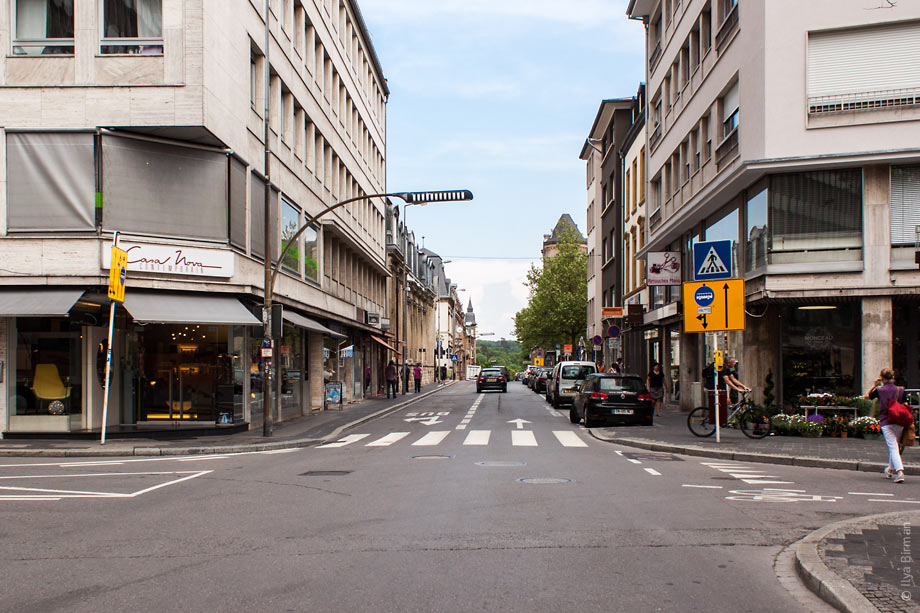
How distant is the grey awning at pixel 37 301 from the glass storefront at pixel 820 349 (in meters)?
16.6

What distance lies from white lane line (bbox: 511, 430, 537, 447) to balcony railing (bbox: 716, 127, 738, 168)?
9.43 meters

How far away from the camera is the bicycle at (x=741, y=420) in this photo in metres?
17.6

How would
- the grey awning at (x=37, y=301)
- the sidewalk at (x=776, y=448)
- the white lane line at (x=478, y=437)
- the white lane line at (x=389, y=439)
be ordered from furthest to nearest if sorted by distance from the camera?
the white lane line at (x=389, y=439), the white lane line at (x=478, y=437), the grey awning at (x=37, y=301), the sidewalk at (x=776, y=448)

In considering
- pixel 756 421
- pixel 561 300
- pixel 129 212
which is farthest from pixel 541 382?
pixel 129 212

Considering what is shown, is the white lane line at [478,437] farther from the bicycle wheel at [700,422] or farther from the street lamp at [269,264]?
the street lamp at [269,264]

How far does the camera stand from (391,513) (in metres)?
9.04

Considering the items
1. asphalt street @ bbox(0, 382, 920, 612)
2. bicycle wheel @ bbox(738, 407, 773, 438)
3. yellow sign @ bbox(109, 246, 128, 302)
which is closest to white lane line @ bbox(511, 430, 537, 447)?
asphalt street @ bbox(0, 382, 920, 612)

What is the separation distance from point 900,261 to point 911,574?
1576cm

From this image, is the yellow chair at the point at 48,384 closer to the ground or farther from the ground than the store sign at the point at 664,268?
closer to the ground

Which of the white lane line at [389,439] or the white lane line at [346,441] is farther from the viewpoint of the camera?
the white lane line at [346,441]

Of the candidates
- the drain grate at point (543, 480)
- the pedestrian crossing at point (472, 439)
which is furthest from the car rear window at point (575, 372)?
the drain grate at point (543, 480)

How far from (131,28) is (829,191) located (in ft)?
54.8

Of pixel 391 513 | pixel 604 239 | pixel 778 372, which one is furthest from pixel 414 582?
pixel 604 239

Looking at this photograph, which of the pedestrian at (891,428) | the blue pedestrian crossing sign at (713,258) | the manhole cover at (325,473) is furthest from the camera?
the blue pedestrian crossing sign at (713,258)
